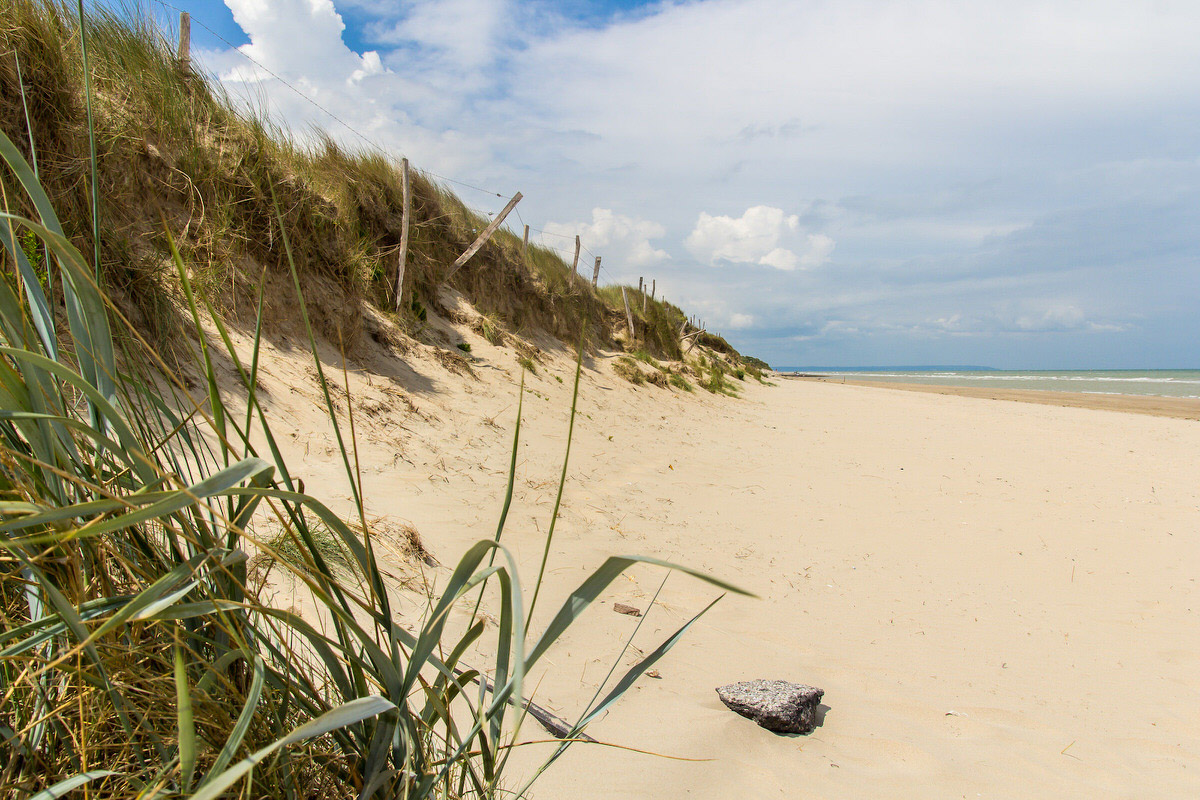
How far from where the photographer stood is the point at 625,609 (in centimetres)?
271

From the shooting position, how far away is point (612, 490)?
15.8 feet

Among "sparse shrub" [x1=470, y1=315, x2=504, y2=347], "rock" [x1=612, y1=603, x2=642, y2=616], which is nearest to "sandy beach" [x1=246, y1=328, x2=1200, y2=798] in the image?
"rock" [x1=612, y1=603, x2=642, y2=616]

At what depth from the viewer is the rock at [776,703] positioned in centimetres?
199

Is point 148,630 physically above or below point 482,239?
below

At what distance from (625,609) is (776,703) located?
0.84 metres

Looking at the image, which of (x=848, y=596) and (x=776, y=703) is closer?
(x=776, y=703)

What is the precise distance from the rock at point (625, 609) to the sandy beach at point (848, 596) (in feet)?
0.14

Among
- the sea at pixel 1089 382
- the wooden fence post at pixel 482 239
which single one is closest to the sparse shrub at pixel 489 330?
the wooden fence post at pixel 482 239

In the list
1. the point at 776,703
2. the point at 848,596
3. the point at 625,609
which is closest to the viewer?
the point at 776,703

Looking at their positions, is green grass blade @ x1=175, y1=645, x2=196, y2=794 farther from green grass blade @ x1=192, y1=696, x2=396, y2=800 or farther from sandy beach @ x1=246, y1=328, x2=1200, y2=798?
sandy beach @ x1=246, y1=328, x2=1200, y2=798

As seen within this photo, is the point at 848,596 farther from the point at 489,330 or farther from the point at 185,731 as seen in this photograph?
the point at 489,330

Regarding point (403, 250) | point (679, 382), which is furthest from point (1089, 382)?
point (403, 250)

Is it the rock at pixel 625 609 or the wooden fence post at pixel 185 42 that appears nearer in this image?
the rock at pixel 625 609

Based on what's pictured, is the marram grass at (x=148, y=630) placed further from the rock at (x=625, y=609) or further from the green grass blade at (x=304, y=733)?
the rock at (x=625, y=609)
